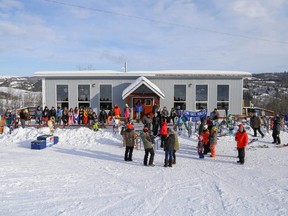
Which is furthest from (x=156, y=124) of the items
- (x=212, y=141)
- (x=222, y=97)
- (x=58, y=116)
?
(x=222, y=97)

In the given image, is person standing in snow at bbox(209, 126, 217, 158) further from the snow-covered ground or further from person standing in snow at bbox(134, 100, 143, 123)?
person standing in snow at bbox(134, 100, 143, 123)

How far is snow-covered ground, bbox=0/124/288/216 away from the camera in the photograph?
5867 millimetres

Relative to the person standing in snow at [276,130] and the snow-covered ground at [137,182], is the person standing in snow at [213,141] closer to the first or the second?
the snow-covered ground at [137,182]

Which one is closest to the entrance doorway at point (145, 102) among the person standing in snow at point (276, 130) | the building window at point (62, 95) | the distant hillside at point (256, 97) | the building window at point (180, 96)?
the building window at point (180, 96)

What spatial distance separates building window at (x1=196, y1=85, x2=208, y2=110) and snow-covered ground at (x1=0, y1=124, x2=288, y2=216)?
597 cm

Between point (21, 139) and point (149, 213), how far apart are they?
10531mm

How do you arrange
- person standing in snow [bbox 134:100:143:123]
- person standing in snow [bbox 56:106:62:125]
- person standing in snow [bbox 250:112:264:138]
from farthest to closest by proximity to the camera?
1. person standing in snow [bbox 134:100:143:123]
2. person standing in snow [bbox 56:106:62:125]
3. person standing in snow [bbox 250:112:264:138]

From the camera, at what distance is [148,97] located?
702 inches

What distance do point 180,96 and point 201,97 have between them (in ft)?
4.88

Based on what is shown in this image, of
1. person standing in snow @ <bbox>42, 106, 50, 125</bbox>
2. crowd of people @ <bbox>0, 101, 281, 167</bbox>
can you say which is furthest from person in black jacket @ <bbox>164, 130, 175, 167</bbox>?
person standing in snow @ <bbox>42, 106, 50, 125</bbox>

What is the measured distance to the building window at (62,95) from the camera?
18.2 m

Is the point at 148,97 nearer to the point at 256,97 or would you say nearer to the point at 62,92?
the point at 62,92

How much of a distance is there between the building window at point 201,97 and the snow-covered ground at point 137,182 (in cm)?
597

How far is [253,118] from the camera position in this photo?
14000 mm
